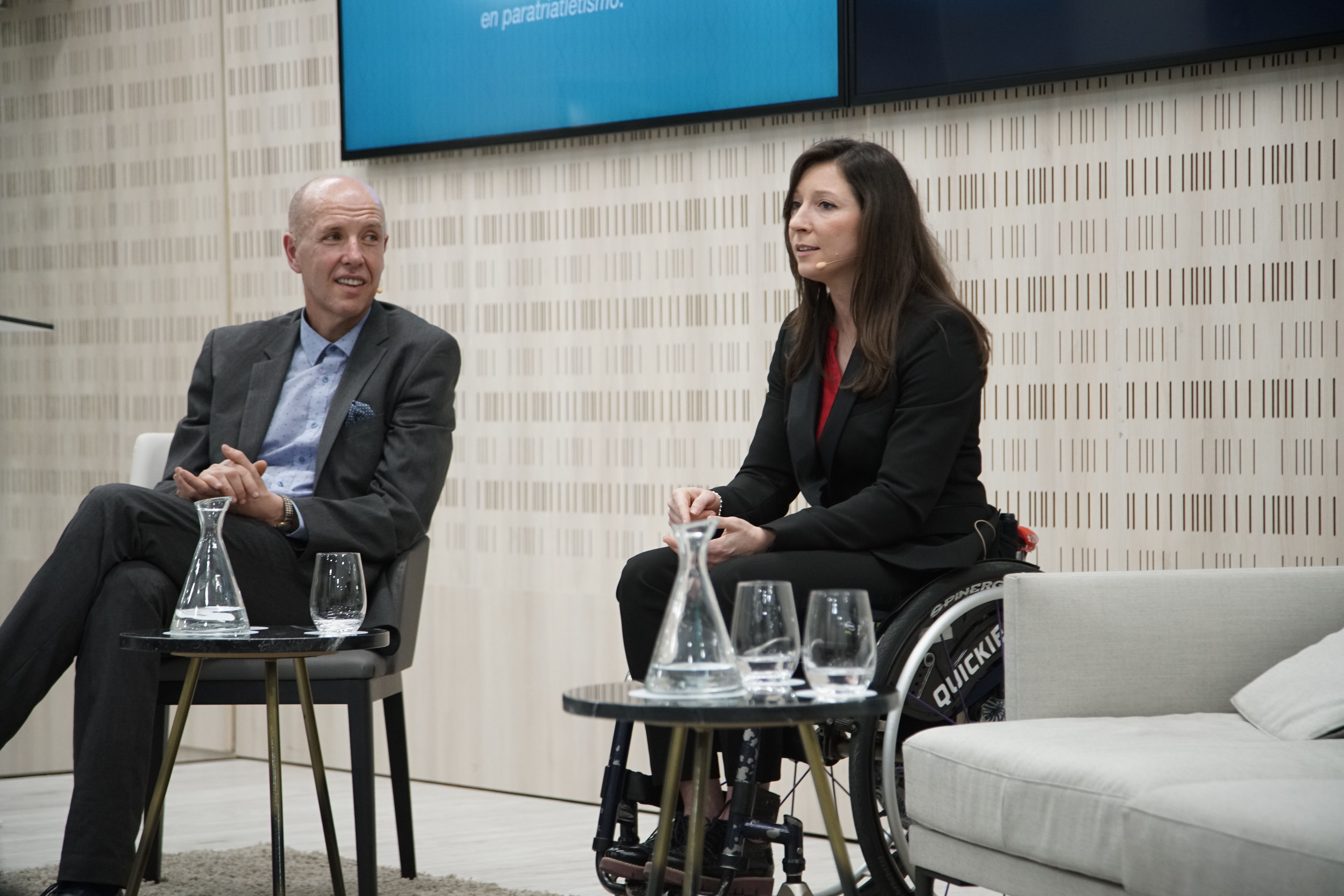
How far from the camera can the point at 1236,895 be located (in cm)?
162

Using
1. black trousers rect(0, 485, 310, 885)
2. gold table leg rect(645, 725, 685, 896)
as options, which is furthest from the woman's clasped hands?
black trousers rect(0, 485, 310, 885)

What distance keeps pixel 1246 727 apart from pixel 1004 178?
145 centimetres

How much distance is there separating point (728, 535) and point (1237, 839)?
3.39 ft

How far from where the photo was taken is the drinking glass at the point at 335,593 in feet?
7.97

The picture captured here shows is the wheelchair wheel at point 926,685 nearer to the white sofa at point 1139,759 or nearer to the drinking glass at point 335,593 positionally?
the white sofa at point 1139,759

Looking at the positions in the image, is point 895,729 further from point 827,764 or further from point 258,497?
point 258,497

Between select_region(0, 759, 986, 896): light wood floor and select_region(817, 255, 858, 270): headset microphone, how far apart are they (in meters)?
1.12

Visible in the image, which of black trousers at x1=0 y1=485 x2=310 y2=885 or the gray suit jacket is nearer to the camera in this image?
black trousers at x1=0 y1=485 x2=310 y2=885

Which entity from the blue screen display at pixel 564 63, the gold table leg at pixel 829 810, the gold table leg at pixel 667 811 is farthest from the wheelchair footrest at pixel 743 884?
the blue screen display at pixel 564 63

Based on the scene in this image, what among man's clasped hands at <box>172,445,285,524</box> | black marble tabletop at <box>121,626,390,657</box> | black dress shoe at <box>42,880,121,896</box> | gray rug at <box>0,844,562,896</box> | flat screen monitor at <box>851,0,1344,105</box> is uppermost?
flat screen monitor at <box>851,0,1344,105</box>

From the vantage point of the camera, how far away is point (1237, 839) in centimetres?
163

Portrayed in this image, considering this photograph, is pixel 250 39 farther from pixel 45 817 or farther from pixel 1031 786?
pixel 1031 786

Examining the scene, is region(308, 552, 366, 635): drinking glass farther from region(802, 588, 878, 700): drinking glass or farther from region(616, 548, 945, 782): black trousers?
region(802, 588, 878, 700): drinking glass

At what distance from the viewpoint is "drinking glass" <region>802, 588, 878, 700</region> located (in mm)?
1719
